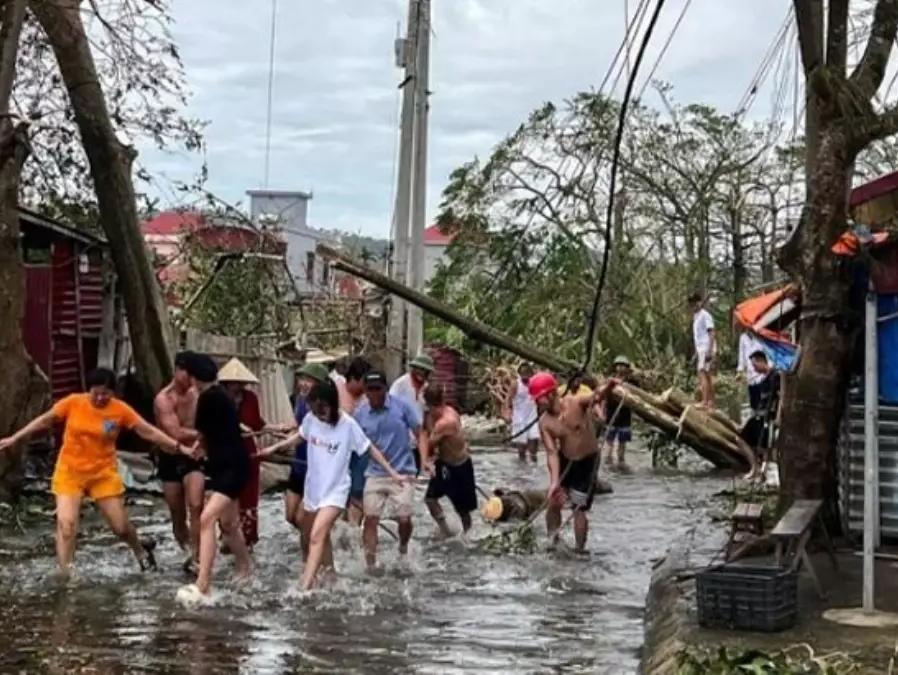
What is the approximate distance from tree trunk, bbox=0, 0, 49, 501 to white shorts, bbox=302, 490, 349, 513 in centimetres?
553

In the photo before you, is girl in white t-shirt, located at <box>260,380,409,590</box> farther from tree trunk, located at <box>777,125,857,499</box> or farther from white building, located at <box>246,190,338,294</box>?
white building, located at <box>246,190,338,294</box>

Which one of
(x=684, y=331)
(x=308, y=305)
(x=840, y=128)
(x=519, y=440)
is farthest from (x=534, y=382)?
(x=684, y=331)

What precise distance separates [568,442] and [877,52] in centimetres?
464

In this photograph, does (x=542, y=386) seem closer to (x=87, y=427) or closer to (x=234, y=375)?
(x=234, y=375)

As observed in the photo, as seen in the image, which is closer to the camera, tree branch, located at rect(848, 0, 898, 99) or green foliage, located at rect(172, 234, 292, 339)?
tree branch, located at rect(848, 0, 898, 99)

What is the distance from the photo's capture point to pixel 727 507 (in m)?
16.2

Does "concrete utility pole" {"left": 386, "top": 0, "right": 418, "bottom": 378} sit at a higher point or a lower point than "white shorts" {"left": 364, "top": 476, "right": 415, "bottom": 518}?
higher

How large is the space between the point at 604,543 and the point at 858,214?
4.87 metres

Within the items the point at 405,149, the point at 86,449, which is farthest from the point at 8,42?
the point at 405,149

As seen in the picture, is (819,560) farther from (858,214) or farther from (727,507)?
(727,507)

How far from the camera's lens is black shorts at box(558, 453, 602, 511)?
41.8ft

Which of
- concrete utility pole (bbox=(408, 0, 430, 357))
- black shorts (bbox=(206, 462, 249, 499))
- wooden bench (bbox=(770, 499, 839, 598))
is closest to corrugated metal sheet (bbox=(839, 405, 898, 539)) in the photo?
wooden bench (bbox=(770, 499, 839, 598))

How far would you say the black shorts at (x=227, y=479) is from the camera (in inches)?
402

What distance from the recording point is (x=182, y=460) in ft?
37.2
